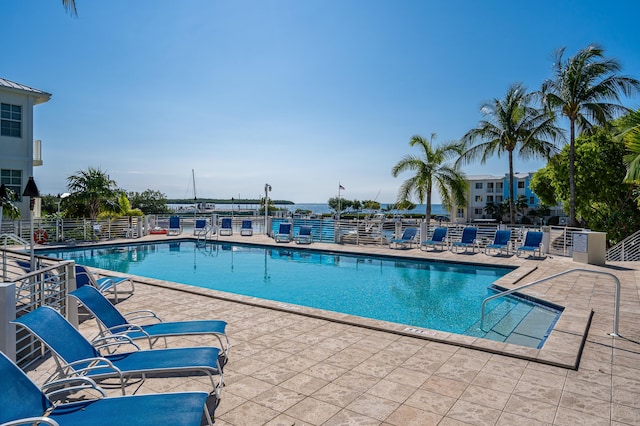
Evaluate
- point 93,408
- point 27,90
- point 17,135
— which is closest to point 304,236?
point 17,135

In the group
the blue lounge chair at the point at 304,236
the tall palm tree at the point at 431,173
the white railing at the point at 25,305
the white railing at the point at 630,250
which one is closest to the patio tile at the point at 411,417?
the white railing at the point at 25,305

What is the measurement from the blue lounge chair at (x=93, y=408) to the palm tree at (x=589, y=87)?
2246 cm

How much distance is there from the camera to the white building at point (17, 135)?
1598cm

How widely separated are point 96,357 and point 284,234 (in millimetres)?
→ 15387

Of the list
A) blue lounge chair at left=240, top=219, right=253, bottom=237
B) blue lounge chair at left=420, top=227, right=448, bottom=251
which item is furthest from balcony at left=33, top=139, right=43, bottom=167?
blue lounge chair at left=420, top=227, right=448, bottom=251

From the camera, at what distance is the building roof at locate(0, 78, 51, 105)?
15920 millimetres

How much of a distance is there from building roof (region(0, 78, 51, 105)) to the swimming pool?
262 inches

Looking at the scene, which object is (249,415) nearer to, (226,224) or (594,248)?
(594,248)

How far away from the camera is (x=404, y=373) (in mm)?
3922

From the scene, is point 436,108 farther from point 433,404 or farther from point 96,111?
point 433,404

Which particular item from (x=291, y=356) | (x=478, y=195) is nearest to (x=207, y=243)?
(x=291, y=356)

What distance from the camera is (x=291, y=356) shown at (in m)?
4.35

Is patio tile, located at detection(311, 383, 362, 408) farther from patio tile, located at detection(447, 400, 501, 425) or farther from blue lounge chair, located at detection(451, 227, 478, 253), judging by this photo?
blue lounge chair, located at detection(451, 227, 478, 253)

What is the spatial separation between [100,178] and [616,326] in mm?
20185
